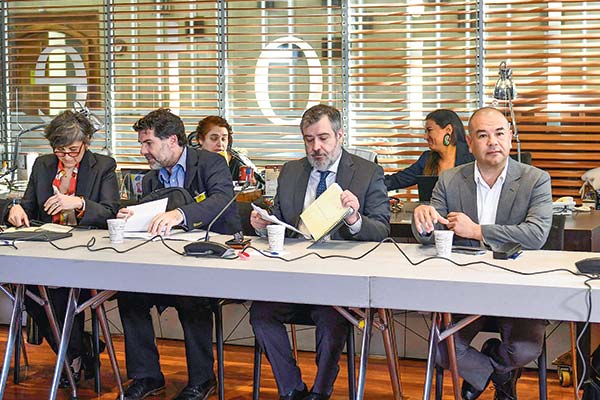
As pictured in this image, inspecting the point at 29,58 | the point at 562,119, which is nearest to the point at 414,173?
the point at 562,119

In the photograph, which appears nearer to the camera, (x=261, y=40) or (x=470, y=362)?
(x=470, y=362)

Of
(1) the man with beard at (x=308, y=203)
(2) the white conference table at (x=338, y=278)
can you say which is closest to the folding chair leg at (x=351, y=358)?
(1) the man with beard at (x=308, y=203)

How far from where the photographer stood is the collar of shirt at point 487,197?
3643mm

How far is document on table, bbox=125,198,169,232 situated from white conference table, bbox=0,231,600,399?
0.28 meters

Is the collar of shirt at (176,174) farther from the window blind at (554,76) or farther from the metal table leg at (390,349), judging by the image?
the window blind at (554,76)

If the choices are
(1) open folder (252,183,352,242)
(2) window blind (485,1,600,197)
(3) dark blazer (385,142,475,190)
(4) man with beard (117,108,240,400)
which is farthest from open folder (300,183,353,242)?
(2) window blind (485,1,600,197)

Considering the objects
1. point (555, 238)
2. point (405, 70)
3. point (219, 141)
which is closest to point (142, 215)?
point (555, 238)

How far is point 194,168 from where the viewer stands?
419cm

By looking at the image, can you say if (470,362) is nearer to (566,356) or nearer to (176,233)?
(566,356)

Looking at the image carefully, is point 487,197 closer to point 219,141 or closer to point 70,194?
point 70,194

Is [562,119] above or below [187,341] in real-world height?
above

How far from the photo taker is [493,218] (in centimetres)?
364

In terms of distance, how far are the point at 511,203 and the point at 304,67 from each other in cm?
Result: 406

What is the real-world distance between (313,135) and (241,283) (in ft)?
3.63
